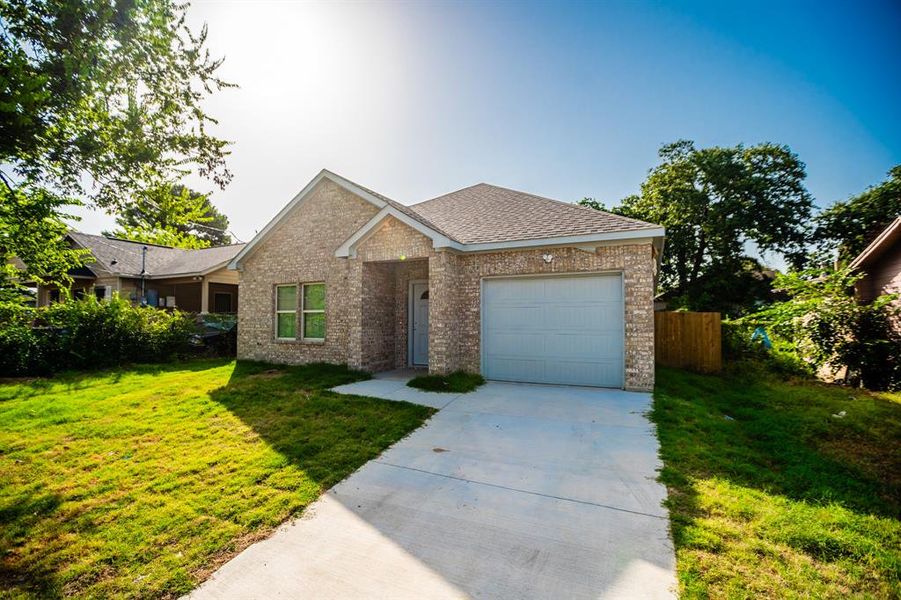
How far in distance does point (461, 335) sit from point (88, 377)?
9.89 metres

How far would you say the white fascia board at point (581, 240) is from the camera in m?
7.86

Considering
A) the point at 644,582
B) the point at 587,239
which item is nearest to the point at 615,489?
the point at 644,582

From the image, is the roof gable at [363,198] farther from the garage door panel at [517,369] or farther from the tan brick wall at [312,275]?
the garage door panel at [517,369]

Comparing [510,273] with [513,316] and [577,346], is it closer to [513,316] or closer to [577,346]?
[513,316]

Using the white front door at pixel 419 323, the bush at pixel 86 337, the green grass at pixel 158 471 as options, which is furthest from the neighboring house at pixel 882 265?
the bush at pixel 86 337

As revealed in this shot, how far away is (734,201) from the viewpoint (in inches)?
898

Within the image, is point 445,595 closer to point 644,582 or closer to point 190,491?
point 644,582

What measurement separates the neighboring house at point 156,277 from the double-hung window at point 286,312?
725 centimetres

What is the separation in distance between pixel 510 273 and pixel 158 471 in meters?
7.24

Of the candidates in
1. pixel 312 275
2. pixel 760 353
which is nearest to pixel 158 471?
pixel 312 275

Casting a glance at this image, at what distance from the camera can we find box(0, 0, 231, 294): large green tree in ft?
13.6

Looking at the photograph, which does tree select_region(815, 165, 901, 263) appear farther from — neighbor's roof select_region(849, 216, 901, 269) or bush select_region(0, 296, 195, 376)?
bush select_region(0, 296, 195, 376)

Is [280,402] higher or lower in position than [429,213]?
lower

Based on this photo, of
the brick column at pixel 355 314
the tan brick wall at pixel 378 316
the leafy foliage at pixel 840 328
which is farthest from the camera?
the tan brick wall at pixel 378 316
